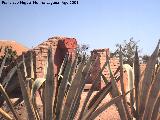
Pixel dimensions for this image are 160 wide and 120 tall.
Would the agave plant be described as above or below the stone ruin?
above

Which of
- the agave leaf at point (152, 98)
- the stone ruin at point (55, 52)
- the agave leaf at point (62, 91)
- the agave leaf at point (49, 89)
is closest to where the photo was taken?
the agave leaf at point (49, 89)

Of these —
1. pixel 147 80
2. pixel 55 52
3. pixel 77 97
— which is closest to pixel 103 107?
pixel 77 97

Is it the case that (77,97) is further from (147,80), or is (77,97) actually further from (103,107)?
(147,80)

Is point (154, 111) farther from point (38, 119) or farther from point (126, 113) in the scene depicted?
point (38, 119)

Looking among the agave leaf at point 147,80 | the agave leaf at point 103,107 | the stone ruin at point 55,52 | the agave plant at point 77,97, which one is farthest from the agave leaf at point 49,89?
the stone ruin at point 55,52

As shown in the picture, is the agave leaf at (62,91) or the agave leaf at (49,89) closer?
the agave leaf at (49,89)

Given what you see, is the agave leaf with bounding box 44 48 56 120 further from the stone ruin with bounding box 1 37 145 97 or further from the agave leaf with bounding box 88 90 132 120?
the stone ruin with bounding box 1 37 145 97

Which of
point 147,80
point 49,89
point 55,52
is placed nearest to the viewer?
point 49,89

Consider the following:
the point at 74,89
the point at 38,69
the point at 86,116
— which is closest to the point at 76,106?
the point at 86,116

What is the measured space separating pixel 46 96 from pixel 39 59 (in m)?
8.69

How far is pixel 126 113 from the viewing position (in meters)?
2.49

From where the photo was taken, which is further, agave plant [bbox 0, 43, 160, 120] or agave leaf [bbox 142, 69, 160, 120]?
agave leaf [bbox 142, 69, 160, 120]

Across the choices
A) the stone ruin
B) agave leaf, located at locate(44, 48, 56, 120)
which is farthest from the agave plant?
the stone ruin

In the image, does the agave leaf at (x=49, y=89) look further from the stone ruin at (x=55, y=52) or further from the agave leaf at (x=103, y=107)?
the stone ruin at (x=55, y=52)
